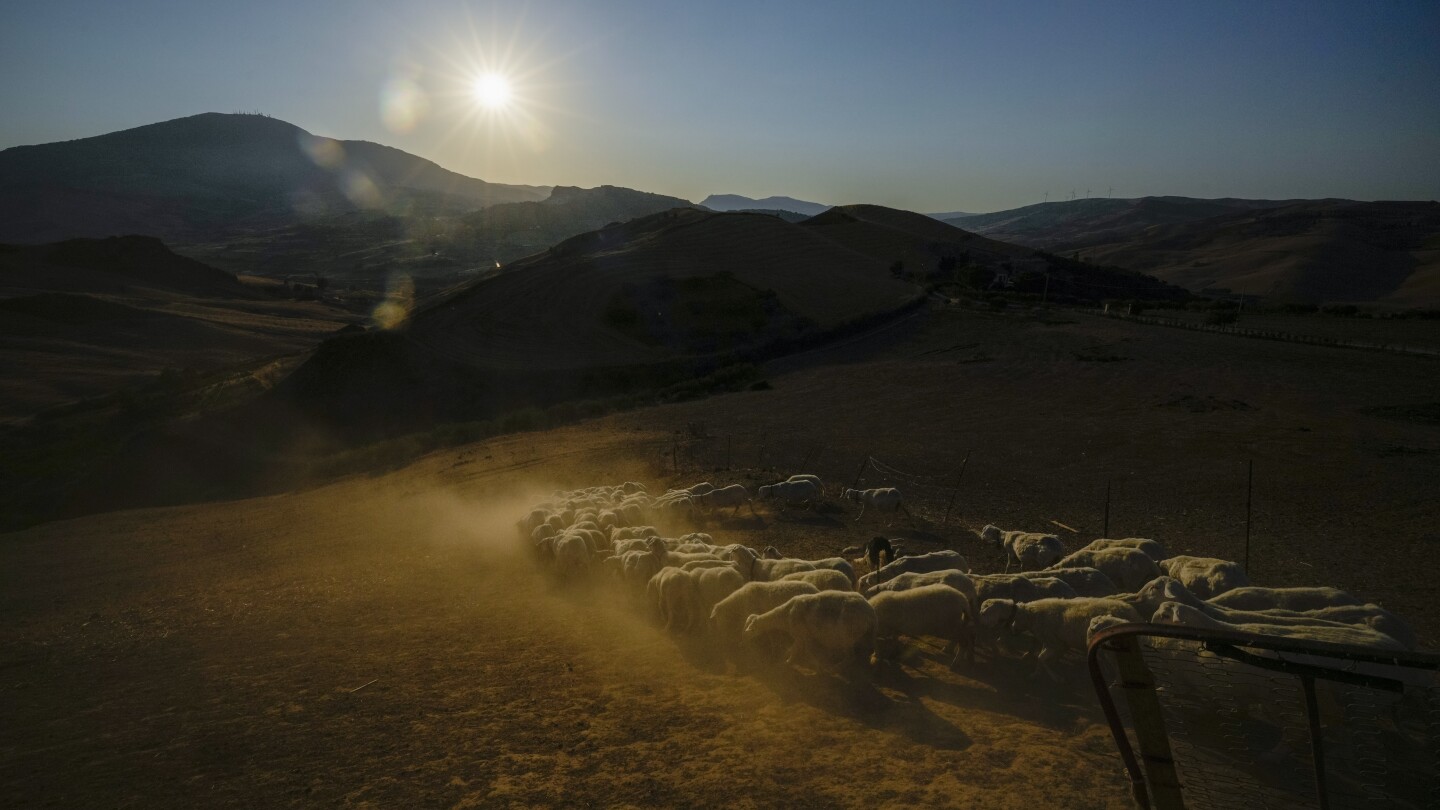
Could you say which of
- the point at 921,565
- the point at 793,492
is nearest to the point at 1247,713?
the point at 921,565

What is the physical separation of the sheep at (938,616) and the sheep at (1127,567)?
2.95 m

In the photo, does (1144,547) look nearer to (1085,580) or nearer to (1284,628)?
(1085,580)

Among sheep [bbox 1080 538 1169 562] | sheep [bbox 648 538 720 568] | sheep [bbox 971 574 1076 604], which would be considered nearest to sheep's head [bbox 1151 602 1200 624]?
sheep [bbox 971 574 1076 604]

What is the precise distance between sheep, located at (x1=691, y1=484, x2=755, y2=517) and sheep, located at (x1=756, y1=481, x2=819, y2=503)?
50cm

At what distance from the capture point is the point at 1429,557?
1270cm

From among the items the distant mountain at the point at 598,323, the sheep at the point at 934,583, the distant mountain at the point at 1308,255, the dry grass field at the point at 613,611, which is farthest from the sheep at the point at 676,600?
the distant mountain at the point at 1308,255

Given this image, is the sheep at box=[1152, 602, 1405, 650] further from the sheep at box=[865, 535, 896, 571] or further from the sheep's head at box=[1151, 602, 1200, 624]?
the sheep at box=[865, 535, 896, 571]

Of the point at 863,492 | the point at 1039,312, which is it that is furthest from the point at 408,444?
the point at 1039,312

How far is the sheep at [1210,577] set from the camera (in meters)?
10.1

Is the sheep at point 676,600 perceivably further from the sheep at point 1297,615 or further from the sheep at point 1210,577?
the sheep at point 1210,577

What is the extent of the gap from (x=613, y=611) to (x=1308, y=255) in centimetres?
13316

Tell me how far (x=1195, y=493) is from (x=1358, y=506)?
272 cm

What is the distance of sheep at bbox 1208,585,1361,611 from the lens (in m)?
9.03

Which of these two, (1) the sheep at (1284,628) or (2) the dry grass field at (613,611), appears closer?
(2) the dry grass field at (613,611)
